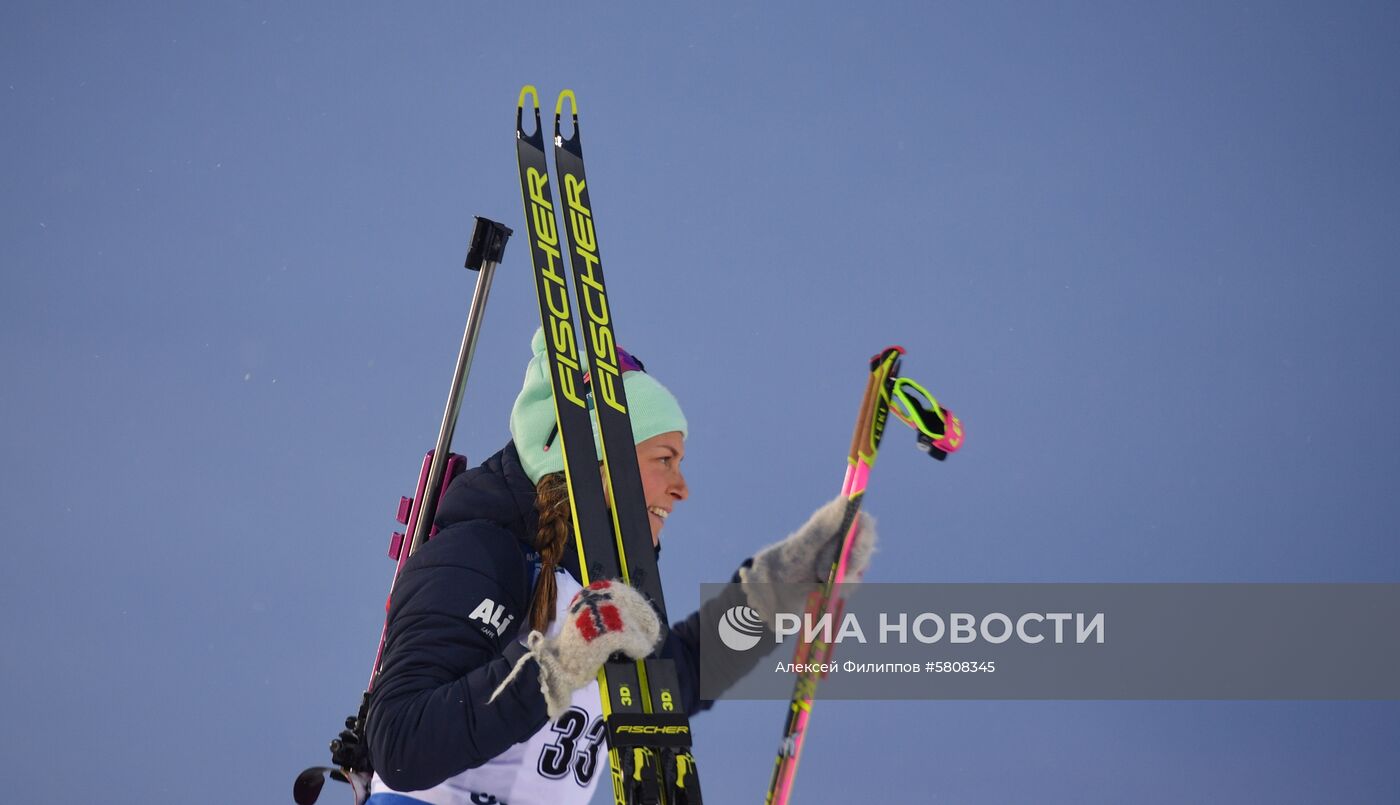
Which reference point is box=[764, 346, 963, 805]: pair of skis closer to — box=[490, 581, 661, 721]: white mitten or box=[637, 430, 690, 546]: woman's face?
box=[637, 430, 690, 546]: woman's face

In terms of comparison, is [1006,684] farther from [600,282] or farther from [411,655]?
[411,655]

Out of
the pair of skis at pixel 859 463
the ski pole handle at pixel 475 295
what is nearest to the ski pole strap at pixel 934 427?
the pair of skis at pixel 859 463

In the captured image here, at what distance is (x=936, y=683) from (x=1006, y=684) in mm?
662

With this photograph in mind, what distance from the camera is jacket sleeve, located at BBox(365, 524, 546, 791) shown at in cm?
171

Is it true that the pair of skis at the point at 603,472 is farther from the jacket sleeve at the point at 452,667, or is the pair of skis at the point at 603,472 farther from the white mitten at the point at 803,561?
the white mitten at the point at 803,561

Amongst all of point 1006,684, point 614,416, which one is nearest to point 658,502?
point 614,416

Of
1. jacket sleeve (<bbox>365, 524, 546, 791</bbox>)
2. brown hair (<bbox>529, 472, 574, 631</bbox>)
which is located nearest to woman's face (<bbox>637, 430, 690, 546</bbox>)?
brown hair (<bbox>529, 472, 574, 631</bbox>)

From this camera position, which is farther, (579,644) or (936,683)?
(936,683)

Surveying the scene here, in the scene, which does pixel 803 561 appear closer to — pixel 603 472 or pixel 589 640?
pixel 603 472

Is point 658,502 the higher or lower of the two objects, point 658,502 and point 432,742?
the higher

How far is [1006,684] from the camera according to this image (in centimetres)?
455

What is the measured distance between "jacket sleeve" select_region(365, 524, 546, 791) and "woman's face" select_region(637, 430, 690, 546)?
26cm

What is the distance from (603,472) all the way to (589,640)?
418 millimetres

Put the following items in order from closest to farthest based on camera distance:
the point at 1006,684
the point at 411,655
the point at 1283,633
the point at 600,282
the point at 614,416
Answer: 1. the point at 411,655
2. the point at 614,416
3. the point at 600,282
4. the point at 1006,684
5. the point at 1283,633
